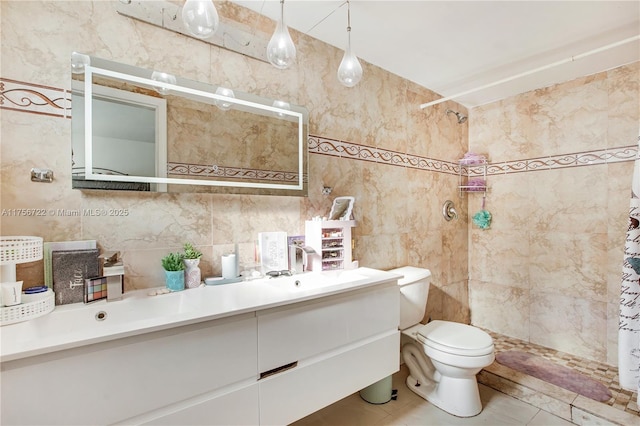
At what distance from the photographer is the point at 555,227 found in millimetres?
2449

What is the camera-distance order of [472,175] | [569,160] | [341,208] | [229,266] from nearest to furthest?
[229,266]
[341,208]
[569,160]
[472,175]

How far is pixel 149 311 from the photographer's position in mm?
1147

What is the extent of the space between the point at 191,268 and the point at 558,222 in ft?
9.22

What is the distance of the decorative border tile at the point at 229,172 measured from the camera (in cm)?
137

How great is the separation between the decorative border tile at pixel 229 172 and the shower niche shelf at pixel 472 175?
1892 mm

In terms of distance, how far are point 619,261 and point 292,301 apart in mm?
2487

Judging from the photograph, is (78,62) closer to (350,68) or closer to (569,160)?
(350,68)

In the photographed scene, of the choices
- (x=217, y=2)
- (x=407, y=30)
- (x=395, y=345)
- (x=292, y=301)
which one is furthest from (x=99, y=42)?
(x=395, y=345)

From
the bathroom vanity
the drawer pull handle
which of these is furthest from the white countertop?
the drawer pull handle

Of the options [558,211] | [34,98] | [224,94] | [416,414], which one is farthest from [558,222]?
[34,98]

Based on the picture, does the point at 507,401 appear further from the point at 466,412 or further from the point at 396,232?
the point at 396,232

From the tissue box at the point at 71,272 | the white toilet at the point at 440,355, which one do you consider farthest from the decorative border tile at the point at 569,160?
the tissue box at the point at 71,272

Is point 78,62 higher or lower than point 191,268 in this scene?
higher

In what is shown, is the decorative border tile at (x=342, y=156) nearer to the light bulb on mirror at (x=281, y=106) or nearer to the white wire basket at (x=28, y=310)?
the light bulb on mirror at (x=281, y=106)
